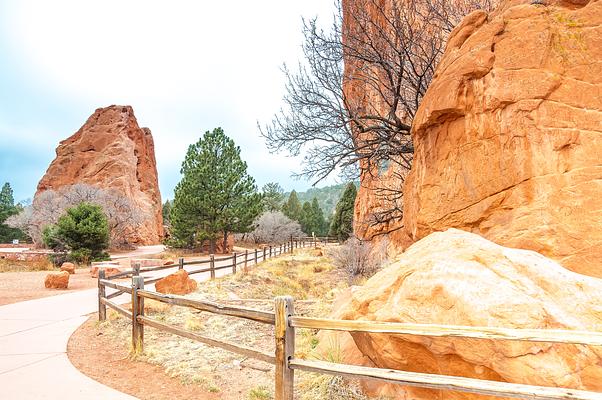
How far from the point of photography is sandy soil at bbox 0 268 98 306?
37.2 ft

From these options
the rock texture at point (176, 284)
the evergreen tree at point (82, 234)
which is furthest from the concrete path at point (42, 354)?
the evergreen tree at point (82, 234)

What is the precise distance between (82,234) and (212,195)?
1081cm

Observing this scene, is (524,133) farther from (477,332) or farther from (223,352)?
(223,352)

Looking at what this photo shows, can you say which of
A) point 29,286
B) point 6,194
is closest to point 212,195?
point 29,286

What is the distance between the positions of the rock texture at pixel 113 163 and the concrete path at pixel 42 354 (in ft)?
116

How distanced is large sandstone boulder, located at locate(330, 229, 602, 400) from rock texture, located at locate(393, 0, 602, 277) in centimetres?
132

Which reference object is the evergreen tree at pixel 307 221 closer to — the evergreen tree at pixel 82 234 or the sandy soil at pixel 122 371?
the evergreen tree at pixel 82 234

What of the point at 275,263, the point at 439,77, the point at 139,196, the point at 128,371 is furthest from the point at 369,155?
Result: the point at 139,196

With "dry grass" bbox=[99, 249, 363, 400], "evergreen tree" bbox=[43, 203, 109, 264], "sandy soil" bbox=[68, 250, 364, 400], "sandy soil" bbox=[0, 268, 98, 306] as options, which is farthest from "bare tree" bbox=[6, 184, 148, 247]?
"sandy soil" bbox=[68, 250, 364, 400]

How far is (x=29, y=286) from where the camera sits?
13391 millimetres

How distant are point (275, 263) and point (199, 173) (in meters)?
12.0

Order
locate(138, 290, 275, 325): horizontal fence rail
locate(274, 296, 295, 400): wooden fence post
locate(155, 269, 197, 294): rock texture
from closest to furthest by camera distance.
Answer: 1. locate(274, 296, 295, 400): wooden fence post
2. locate(138, 290, 275, 325): horizontal fence rail
3. locate(155, 269, 197, 294): rock texture

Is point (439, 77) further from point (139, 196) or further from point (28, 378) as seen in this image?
point (139, 196)

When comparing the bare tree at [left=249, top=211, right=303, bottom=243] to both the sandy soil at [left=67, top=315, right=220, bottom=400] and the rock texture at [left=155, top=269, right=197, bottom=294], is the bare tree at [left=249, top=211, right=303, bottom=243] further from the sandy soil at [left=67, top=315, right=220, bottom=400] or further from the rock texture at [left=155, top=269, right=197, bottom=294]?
the sandy soil at [left=67, top=315, right=220, bottom=400]
